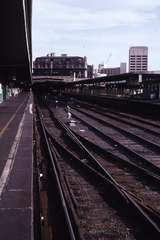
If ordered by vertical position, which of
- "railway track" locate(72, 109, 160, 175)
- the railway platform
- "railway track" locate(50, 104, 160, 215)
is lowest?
"railway track" locate(72, 109, 160, 175)

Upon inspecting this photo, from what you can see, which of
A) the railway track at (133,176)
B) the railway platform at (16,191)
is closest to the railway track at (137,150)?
the railway track at (133,176)

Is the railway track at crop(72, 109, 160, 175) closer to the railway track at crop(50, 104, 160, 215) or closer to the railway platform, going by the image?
the railway track at crop(50, 104, 160, 215)

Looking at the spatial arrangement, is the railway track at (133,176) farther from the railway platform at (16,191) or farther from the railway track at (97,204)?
the railway platform at (16,191)

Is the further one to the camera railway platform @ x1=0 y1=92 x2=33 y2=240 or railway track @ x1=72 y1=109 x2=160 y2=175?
railway track @ x1=72 y1=109 x2=160 y2=175

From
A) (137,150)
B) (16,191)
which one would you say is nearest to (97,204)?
(16,191)

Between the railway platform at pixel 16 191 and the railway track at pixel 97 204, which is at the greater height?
the railway platform at pixel 16 191

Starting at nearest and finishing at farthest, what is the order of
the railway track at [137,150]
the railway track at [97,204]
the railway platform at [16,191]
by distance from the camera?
the railway platform at [16,191] < the railway track at [97,204] < the railway track at [137,150]

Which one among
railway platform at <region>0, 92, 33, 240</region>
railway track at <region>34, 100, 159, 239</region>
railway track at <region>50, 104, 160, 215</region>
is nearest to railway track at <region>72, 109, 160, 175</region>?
railway track at <region>50, 104, 160, 215</region>

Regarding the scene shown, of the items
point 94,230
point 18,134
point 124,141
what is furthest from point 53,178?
point 124,141

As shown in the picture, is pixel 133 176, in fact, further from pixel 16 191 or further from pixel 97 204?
pixel 16 191

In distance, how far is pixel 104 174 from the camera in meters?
14.8

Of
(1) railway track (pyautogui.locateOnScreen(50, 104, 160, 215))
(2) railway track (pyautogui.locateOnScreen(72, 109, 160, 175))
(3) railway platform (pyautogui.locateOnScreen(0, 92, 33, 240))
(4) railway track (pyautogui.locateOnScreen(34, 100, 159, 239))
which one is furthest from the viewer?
(2) railway track (pyautogui.locateOnScreen(72, 109, 160, 175))

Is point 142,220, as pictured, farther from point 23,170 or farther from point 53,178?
point 53,178

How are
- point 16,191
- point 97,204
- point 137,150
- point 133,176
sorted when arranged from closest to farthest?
1. point 16,191
2. point 97,204
3. point 133,176
4. point 137,150
